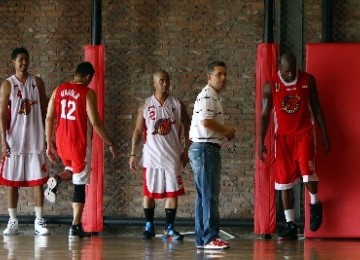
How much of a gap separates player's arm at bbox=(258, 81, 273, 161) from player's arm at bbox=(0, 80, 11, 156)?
2773mm

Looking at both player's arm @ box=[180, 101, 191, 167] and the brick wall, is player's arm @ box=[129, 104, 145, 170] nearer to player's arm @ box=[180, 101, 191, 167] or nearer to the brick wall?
player's arm @ box=[180, 101, 191, 167]

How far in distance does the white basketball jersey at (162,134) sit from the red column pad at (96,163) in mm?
710

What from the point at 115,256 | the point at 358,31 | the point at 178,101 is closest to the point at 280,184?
the point at 178,101

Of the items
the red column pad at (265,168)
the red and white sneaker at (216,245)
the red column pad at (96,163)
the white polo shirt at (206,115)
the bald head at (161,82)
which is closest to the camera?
the white polo shirt at (206,115)

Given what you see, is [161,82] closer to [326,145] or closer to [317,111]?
[317,111]

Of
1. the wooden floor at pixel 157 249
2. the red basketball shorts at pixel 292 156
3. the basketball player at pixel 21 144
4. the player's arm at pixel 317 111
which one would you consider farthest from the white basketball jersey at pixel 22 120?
the player's arm at pixel 317 111

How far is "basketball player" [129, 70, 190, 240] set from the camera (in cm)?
984

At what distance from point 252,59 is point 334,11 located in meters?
1.08

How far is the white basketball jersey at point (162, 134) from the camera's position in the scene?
9.88 metres

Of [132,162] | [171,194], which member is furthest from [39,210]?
[171,194]

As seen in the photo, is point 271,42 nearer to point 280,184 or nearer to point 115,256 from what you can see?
point 280,184

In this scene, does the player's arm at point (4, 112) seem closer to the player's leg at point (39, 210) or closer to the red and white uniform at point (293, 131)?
the player's leg at point (39, 210)

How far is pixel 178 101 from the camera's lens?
10.0 metres

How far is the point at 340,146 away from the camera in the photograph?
989cm
